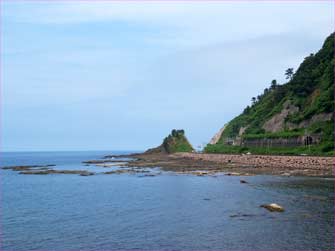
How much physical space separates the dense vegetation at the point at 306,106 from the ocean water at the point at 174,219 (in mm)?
35913

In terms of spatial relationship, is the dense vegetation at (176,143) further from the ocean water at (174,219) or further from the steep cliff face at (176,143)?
the ocean water at (174,219)

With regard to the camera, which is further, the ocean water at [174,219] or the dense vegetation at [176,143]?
the dense vegetation at [176,143]

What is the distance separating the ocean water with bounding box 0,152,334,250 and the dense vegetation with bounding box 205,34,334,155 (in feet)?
118

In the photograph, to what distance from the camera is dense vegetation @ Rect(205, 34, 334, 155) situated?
8800 centimetres

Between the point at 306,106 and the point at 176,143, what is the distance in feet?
254

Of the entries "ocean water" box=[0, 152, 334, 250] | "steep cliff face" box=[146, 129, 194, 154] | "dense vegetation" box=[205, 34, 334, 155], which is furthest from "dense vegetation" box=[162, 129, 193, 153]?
"ocean water" box=[0, 152, 334, 250]

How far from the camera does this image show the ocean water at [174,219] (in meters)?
25.2

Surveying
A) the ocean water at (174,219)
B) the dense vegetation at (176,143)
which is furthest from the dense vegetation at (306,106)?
the ocean water at (174,219)

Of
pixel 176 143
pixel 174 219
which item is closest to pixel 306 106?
pixel 176 143

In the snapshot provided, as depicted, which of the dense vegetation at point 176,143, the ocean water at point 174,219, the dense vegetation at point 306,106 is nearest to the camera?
the ocean water at point 174,219

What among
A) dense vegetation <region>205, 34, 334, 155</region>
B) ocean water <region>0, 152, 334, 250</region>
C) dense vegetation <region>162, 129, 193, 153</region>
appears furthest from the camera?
dense vegetation <region>162, 129, 193, 153</region>

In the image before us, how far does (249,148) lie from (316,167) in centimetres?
4195

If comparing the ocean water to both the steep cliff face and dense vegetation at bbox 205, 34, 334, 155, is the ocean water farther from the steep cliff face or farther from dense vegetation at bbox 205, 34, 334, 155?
the steep cliff face

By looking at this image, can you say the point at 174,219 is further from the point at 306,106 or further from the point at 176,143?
the point at 176,143
